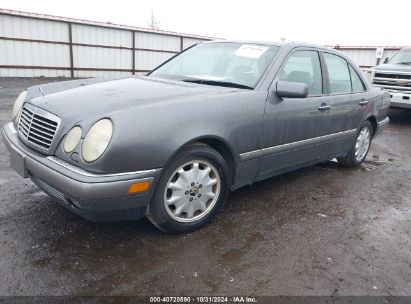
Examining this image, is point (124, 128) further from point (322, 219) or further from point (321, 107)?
point (321, 107)

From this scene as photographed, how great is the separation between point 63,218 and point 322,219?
226 centimetres

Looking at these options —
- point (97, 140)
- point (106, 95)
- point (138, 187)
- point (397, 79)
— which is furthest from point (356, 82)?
point (397, 79)

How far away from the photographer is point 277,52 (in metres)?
3.46

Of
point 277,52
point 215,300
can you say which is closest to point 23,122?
point 215,300

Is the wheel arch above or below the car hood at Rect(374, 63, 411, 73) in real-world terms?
below

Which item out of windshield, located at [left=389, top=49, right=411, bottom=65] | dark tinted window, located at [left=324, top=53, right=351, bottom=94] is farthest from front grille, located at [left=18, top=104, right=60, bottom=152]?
windshield, located at [left=389, top=49, right=411, bottom=65]

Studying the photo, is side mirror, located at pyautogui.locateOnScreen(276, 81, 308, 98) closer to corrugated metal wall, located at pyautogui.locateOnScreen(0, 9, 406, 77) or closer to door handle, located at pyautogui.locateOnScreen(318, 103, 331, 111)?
door handle, located at pyautogui.locateOnScreen(318, 103, 331, 111)

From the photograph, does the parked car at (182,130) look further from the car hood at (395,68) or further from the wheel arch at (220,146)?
the car hood at (395,68)

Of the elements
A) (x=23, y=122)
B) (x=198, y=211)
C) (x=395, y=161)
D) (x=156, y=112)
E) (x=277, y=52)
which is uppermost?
(x=277, y=52)

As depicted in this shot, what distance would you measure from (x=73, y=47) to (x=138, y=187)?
13723 millimetres

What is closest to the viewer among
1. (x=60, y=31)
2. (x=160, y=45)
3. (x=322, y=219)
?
(x=322, y=219)

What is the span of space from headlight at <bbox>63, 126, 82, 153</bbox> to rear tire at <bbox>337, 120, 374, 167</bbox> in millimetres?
3662

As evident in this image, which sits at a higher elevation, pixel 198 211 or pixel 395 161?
pixel 198 211

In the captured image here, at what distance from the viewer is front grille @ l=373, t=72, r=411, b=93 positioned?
846cm
